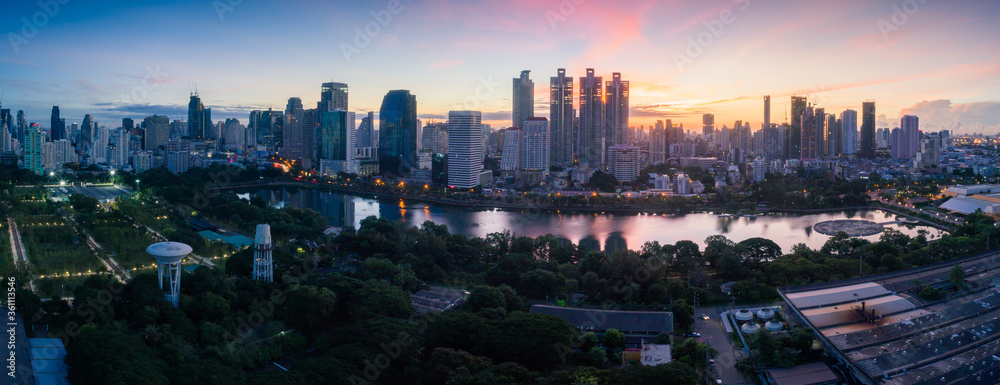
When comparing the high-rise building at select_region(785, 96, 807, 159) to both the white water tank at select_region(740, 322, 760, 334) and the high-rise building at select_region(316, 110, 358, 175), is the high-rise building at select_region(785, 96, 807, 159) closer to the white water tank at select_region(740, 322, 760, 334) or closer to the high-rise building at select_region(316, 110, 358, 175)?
the high-rise building at select_region(316, 110, 358, 175)

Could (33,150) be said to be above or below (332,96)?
below

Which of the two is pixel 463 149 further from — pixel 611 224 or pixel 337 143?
pixel 337 143

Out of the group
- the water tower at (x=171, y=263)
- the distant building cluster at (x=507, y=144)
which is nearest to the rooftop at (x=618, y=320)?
the water tower at (x=171, y=263)

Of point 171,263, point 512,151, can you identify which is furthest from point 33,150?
point 171,263

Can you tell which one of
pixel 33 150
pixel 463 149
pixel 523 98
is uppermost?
pixel 523 98

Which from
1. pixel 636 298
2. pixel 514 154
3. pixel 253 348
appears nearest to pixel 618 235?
pixel 636 298
